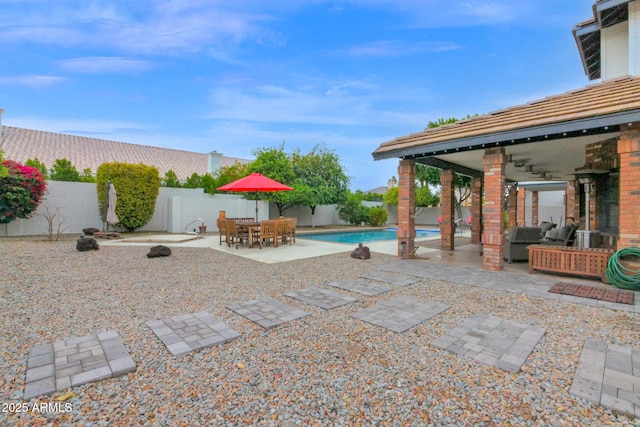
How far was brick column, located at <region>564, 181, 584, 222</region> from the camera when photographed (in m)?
12.4

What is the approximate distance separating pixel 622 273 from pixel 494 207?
223 centimetres

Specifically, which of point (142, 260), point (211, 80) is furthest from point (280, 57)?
point (142, 260)

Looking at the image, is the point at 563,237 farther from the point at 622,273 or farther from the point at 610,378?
the point at 610,378

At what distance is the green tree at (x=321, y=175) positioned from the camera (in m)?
18.6

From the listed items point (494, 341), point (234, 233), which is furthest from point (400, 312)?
point (234, 233)

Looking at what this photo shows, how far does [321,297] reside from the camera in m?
4.71

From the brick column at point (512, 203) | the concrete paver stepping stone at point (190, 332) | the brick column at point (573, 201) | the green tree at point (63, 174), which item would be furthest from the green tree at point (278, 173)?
the concrete paver stepping stone at point (190, 332)

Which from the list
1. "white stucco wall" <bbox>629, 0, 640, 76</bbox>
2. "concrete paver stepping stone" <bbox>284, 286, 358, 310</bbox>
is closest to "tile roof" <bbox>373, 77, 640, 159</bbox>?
"white stucco wall" <bbox>629, 0, 640, 76</bbox>

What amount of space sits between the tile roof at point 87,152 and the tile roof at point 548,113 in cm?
2119

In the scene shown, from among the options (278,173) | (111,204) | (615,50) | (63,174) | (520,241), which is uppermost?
(615,50)

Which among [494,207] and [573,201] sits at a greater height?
[573,201]

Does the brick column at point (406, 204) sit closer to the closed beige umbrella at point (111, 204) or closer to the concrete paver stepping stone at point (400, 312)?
the concrete paver stepping stone at point (400, 312)

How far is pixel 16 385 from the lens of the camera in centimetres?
230

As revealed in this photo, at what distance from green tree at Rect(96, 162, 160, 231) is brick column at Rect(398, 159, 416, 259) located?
11421mm
